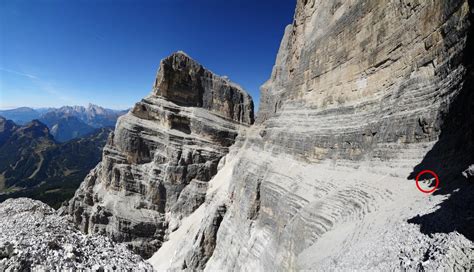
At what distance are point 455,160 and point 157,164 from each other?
4246cm

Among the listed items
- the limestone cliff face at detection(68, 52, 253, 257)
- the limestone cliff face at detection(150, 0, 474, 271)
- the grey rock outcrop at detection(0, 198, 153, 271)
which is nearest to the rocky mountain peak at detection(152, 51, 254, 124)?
the limestone cliff face at detection(68, 52, 253, 257)

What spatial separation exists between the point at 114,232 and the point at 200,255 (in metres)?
19.0

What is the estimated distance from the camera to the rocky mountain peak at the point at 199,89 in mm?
51934

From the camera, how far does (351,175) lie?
1638cm

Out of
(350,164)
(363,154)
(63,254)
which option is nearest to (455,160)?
(363,154)

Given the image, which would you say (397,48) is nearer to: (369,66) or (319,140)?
(369,66)

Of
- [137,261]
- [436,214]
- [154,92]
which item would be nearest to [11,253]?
[137,261]

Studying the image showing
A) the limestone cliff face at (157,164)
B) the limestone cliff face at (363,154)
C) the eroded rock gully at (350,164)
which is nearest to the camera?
the limestone cliff face at (363,154)

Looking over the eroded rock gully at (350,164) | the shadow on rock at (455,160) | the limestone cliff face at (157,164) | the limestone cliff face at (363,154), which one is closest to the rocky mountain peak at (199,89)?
the limestone cliff face at (157,164)

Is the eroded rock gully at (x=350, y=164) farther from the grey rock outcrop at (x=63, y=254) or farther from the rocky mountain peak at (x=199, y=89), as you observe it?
the rocky mountain peak at (x=199, y=89)

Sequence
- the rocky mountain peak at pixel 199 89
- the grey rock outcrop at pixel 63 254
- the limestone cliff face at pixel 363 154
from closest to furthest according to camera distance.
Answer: the limestone cliff face at pixel 363 154 < the grey rock outcrop at pixel 63 254 < the rocky mountain peak at pixel 199 89

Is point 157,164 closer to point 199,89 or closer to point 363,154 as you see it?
point 199,89

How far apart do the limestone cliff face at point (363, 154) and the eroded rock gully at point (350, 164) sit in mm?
71

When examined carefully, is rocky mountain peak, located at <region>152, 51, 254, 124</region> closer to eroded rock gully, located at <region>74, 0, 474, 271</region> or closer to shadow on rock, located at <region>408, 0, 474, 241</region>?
eroded rock gully, located at <region>74, 0, 474, 271</region>
